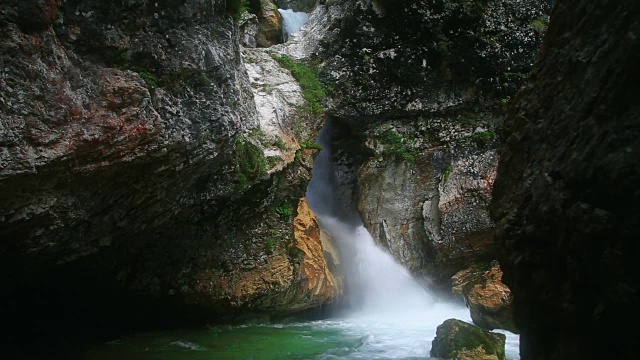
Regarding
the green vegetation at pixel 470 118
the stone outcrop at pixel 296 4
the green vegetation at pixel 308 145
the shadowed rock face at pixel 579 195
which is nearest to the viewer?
the shadowed rock face at pixel 579 195

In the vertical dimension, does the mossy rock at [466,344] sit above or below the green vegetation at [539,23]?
below

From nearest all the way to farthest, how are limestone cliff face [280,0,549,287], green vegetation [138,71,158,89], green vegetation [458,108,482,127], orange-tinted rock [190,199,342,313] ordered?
green vegetation [138,71,158,89]
orange-tinted rock [190,199,342,313]
limestone cliff face [280,0,549,287]
green vegetation [458,108,482,127]

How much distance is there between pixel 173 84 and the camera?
6.78 meters

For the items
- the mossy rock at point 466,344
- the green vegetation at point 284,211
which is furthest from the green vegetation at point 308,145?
the mossy rock at point 466,344

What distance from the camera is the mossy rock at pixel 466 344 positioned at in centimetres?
665

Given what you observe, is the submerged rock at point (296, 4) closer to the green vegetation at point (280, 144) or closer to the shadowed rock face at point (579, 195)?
the green vegetation at point (280, 144)

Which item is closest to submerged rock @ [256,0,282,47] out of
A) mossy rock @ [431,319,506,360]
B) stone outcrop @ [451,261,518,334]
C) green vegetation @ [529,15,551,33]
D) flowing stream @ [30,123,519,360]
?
flowing stream @ [30,123,519,360]

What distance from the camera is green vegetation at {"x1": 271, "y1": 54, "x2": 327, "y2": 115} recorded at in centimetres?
1201

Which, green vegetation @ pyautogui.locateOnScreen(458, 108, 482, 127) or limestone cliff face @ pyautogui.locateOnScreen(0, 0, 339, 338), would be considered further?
green vegetation @ pyautogui.locateOnScreen(458, 108, 482, 127)

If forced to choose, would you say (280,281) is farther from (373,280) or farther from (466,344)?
(466,344)

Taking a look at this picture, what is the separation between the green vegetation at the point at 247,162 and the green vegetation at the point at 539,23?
8290 mm

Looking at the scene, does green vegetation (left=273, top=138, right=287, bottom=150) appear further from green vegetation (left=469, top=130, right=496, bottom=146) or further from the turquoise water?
green vegetation (left=469, top=130, right=496, bottom=146)

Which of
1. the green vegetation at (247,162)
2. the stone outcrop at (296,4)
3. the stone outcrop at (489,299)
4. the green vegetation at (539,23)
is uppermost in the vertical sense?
the stone outcrop at (296,4)

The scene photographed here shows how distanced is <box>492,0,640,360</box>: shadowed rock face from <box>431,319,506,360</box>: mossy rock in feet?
10.7
